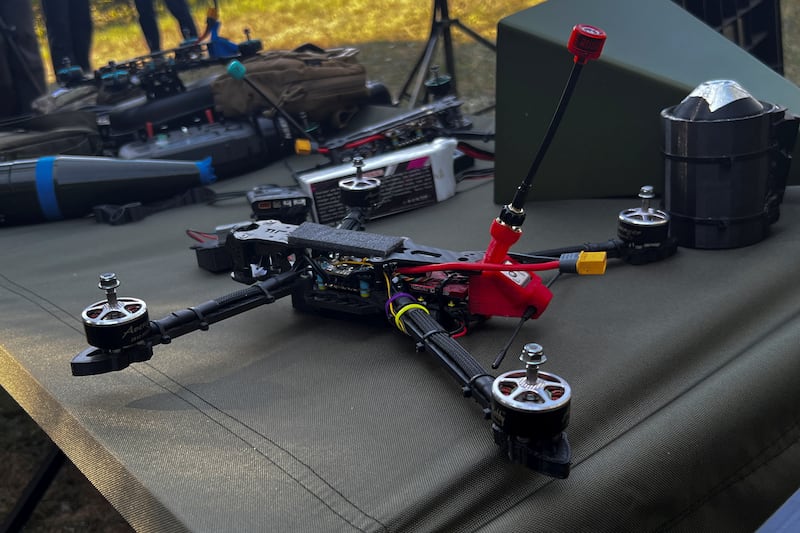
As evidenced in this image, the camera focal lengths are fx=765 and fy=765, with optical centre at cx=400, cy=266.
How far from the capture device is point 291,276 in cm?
136

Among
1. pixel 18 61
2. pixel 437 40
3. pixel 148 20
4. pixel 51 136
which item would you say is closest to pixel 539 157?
pixel 51 136

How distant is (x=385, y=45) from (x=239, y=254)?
207 inches

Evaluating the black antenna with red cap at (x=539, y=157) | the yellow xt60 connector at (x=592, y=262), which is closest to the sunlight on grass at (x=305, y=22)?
the black antenna with red cap at (x=539, y=157)

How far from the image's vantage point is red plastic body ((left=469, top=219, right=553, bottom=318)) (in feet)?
4.04

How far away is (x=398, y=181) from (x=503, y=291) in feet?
3.09

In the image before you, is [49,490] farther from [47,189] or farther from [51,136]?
[51,136]

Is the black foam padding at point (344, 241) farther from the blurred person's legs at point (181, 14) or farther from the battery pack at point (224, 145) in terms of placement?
the blurred person's legs at point (181, 14)

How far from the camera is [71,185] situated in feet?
7.34

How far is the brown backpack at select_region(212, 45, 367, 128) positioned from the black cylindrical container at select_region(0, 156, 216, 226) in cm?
64

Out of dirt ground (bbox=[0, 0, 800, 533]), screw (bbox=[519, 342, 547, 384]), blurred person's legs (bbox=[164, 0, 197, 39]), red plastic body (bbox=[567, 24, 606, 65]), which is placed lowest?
dirt ground (bbox=[0, 0, 800, 533])

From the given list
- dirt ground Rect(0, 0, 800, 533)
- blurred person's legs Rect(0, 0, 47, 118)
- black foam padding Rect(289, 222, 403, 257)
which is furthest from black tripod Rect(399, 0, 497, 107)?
black foam padding Rect(289, 222, 403, 257)

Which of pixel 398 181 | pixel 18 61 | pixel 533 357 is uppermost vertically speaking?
pixel 18 61

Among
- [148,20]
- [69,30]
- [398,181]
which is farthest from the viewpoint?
[148,20]

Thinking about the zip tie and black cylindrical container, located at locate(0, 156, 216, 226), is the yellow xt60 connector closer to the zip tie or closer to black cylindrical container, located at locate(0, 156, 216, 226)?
the zip tie
